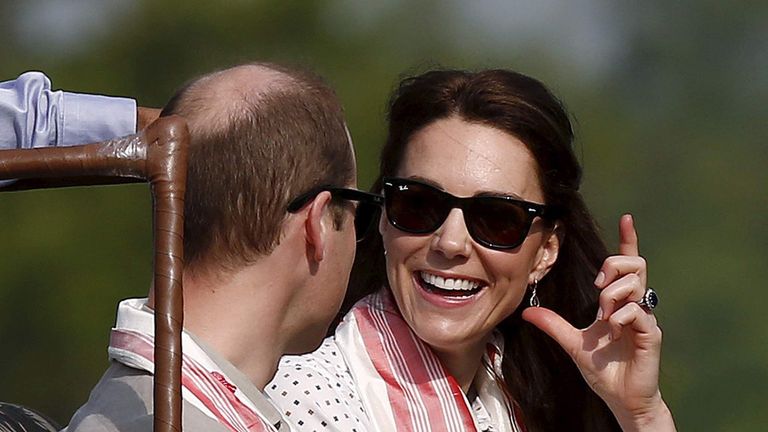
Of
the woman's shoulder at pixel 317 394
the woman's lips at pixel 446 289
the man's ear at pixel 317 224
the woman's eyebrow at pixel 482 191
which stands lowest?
the woman's shoulder at pixel 317 394

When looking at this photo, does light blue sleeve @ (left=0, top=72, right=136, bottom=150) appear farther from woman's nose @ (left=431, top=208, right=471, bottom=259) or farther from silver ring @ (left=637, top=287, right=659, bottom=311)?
silver ring @ (left=637, top=287, right=659, bottom=311)

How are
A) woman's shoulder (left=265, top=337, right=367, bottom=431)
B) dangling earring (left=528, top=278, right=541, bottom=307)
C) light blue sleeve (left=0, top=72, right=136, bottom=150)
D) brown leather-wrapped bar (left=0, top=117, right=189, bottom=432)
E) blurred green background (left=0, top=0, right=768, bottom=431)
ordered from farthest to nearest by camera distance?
1. blurred green background (left=0, top=0, right=768, bottom=431)
2. dangling earring (left=528, top=278, right=541, bottom=307)
3. woman's shoulder (left=265, top=337, right=367, bottom=431)
4. light blue sleeve (left=0, top=72, right=136, bottom=150)
5. brown leather-wrapped bar (left=0, top=117, right=189, bottom=432)

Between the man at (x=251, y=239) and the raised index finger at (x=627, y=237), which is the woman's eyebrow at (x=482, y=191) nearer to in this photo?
the raised index finger at (x=627, y=237)

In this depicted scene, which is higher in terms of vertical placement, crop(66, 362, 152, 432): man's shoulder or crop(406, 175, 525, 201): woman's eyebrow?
crop(406, 175, 525, 201): woman's eyebrow

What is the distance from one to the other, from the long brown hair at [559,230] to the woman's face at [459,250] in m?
0.04

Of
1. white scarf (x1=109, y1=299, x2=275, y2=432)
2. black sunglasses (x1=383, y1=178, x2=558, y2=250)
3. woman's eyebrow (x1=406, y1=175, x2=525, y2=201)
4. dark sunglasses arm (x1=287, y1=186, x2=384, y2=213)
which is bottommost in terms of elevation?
white scarf (x1=109, y1=299, x2=275, y2=432)

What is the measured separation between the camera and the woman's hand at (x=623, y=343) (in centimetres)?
299

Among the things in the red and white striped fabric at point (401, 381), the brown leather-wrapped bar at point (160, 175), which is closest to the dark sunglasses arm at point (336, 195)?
the brown leather-wrapped bar at point (160, 175)

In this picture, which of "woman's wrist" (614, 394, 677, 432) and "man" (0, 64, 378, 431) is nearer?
"man" (0, 64, 378, 431)

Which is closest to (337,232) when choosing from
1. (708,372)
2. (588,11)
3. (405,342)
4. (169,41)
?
(405,342)

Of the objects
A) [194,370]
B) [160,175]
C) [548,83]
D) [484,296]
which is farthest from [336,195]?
[548,83]

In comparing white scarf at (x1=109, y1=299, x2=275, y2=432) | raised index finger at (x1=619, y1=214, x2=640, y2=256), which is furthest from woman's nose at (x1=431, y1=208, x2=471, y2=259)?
white scarf at (x1=109, y1=299, x2=275, y2=432)

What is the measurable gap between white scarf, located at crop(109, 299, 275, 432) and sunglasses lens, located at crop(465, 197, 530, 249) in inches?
43.2

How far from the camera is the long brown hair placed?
3.17 metres
